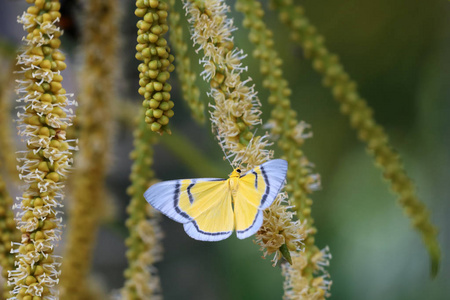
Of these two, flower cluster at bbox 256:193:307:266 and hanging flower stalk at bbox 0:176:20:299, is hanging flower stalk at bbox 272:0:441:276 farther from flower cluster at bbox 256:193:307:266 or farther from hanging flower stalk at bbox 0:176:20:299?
hanging flower stalk at bbox 0:176:20:299

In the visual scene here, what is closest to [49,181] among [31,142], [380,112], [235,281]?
[31,142]

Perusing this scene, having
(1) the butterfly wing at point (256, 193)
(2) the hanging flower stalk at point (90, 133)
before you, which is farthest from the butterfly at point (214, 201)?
(2) the hanging flower stalk at point (90, 133)

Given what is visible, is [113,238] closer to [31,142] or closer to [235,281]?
[235,281]

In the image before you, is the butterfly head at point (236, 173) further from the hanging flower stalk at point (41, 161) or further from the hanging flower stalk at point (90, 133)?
the hanging flower stalk at point (90, 133)

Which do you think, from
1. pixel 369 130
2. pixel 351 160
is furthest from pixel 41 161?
pixel 351 160

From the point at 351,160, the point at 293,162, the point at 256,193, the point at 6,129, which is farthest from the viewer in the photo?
the point at 351,160

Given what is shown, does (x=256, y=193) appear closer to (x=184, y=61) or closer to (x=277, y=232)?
(x=277, y=232)
